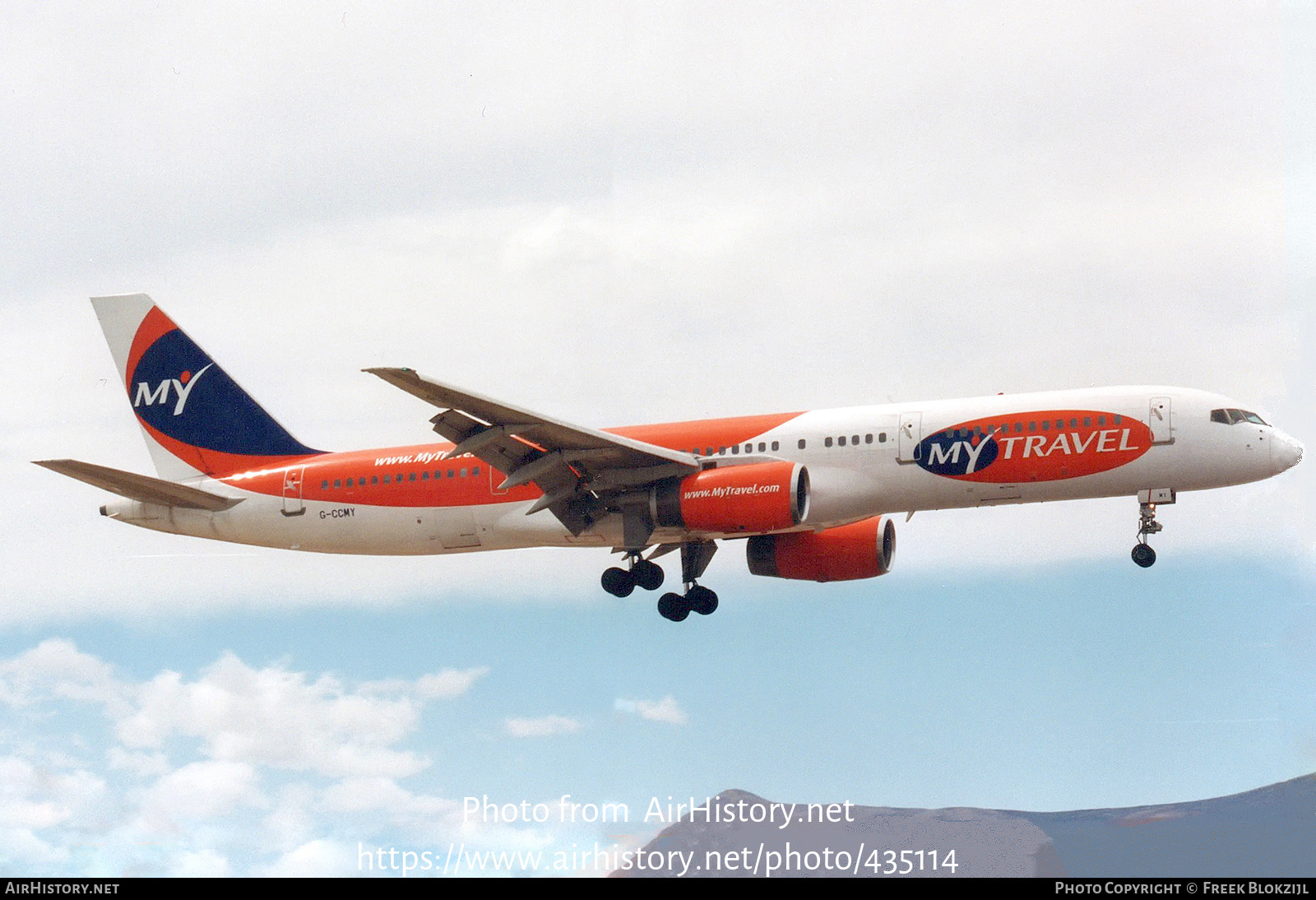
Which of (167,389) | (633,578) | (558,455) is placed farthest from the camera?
(167,389)

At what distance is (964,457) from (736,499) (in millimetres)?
5193

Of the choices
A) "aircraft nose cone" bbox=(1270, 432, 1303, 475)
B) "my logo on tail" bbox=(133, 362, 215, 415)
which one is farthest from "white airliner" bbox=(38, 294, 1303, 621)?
"my logo on tail" bbox=(133, 362, 215, 415)

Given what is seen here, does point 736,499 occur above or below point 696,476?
below

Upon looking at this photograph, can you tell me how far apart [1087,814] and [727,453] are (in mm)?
30198

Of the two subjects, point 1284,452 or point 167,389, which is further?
point 167,389

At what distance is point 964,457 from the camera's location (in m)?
33.4

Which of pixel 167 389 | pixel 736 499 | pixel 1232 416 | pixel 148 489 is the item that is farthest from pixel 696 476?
pixel 167 389

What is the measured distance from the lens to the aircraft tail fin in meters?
39.9

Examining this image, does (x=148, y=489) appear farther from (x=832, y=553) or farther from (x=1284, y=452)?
(x=1284, y=452)

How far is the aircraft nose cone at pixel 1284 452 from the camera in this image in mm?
32969

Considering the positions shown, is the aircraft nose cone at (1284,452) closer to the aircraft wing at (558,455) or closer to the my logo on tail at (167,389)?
the aircraft wing at (558,455)

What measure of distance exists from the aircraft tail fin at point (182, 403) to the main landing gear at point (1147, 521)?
21218 mm

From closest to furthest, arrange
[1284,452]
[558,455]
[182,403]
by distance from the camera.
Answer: [1284,452]
[558,455]
[182,403]
